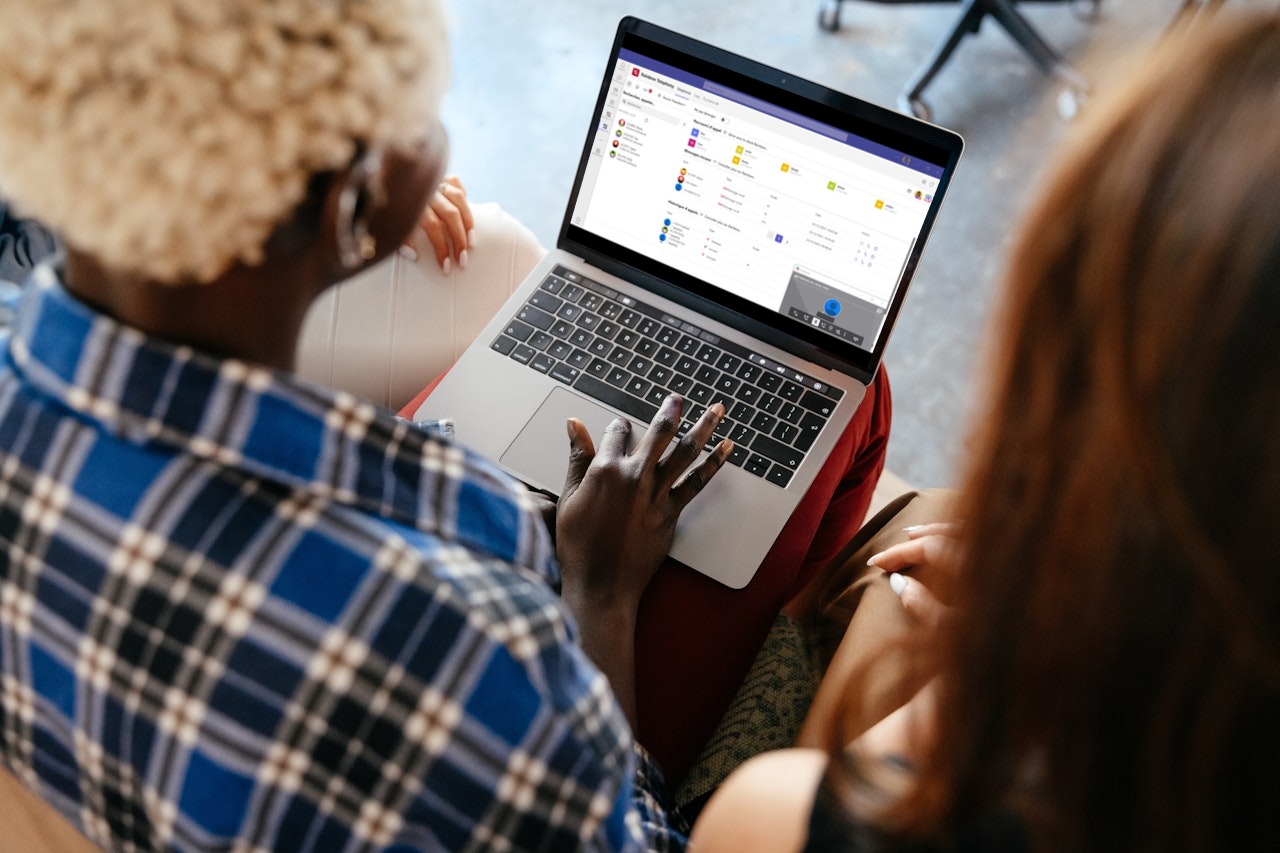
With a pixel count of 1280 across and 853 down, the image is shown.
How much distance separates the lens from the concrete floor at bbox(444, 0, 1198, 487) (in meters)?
2.02

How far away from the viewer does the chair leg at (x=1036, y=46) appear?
2.35 m

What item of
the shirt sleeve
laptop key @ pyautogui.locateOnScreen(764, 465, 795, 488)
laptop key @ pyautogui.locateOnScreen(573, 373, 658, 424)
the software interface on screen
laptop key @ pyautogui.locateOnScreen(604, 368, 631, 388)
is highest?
the software interface on screen

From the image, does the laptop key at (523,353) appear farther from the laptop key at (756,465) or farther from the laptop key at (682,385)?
the laptop key at (756,465)

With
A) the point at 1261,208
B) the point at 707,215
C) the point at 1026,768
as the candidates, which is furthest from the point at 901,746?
the point at 707,215

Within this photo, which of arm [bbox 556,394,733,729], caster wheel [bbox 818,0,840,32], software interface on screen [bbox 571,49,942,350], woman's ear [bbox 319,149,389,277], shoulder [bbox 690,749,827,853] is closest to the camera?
woman's ear [bbox 319,149,389,277]

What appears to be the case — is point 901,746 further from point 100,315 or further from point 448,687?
point 100,315

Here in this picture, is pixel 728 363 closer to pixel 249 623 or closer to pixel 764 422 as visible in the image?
pixel 764 422

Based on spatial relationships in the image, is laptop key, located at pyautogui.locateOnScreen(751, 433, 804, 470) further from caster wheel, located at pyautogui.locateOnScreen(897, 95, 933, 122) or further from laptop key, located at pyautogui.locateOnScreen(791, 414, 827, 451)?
caster wheel, located at pyautogui.locateOnScreen(897, 95, 933, 122)

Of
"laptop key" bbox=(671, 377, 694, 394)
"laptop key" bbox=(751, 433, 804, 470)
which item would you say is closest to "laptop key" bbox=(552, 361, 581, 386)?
"laptop key" bbox=(671, 377, 694, 394)

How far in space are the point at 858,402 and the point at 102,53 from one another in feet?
2.50

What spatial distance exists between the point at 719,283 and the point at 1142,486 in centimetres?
67

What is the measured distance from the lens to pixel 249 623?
20.3 inches

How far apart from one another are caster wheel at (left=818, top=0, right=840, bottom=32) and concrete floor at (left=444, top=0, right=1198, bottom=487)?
0.07 feet

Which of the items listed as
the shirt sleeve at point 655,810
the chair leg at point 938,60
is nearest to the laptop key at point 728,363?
the shirt sleeve at point 655,810
